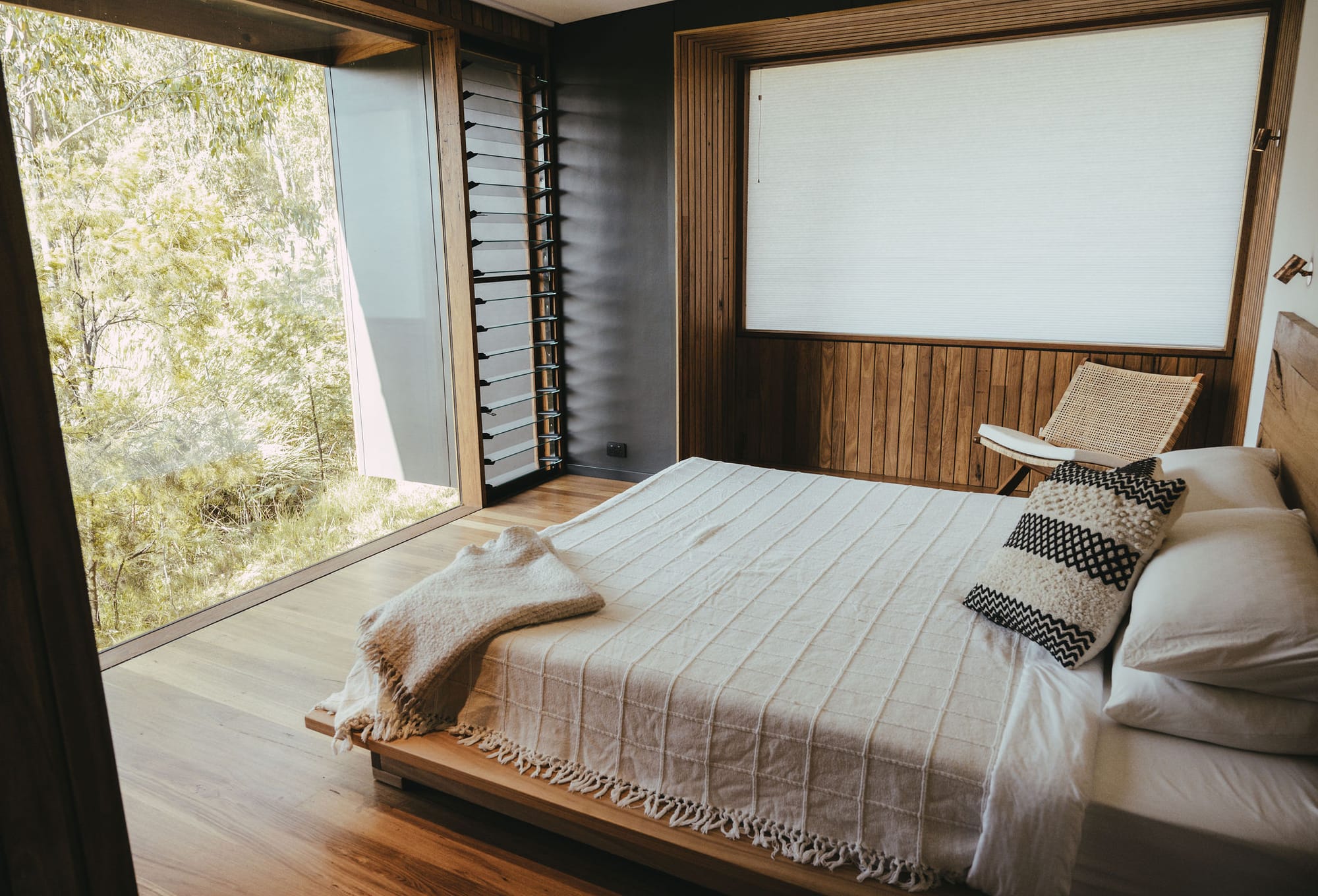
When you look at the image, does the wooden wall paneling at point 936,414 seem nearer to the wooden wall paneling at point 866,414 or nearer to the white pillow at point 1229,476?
the wooden wall paneling at point 866,414

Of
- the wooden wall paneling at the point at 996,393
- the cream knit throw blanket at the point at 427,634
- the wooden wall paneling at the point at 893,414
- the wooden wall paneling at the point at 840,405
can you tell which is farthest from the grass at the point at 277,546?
the wooden wall paneling at the point at 996,393

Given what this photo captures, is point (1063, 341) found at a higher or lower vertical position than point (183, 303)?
lower

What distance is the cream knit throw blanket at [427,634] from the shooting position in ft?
6.62

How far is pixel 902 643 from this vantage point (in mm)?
1959

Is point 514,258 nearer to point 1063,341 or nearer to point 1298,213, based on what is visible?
point 1063,341

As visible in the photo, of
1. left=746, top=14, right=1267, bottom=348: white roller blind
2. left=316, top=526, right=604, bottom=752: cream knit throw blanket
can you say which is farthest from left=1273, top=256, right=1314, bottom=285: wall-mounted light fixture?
left=316, top=526, right=604, bottom=752: cream knit throw blanket

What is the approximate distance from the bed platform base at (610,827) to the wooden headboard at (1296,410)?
1317mm

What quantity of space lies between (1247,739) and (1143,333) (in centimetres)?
319

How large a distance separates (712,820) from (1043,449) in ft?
8.60

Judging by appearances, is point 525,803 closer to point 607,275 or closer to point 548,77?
point 607,275

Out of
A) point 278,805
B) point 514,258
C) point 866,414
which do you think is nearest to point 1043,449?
point 866,414

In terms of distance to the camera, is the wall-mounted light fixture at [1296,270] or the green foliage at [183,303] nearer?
the wall-mounted light fixture at [1296,270]

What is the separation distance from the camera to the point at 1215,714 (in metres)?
1.50

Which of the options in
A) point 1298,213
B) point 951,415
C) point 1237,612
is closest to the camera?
point 1237,612
